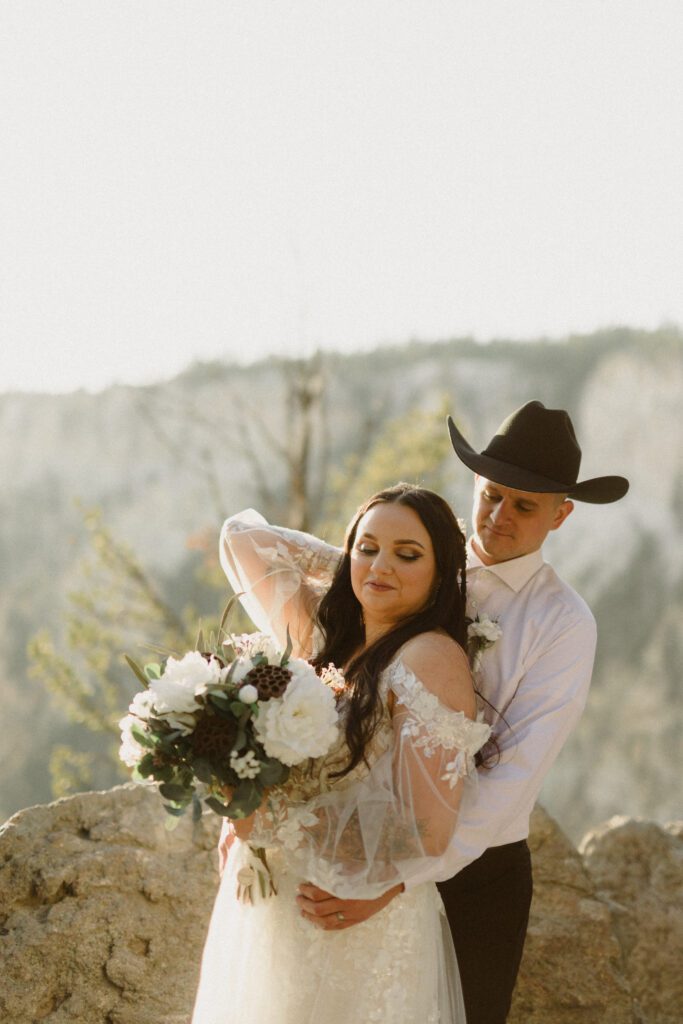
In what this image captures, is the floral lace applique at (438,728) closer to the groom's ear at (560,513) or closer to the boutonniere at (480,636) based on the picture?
the boutonniere at (480,636)

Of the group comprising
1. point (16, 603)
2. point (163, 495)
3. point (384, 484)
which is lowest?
point (16, 603)

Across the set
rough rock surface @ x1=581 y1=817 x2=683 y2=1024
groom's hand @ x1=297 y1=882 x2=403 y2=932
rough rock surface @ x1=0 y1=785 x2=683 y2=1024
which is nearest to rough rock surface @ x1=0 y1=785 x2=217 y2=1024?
rough rock surface @ x1=0 y1=785 x2=683 y2=1024

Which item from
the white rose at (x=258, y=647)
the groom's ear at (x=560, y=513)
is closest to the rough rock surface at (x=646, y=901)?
the groom's ear at (x=560, y=513)

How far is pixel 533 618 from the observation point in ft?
13.4

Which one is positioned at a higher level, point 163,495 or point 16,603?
point 163,495

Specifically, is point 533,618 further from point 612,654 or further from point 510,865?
point 612,654

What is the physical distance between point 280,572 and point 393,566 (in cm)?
70

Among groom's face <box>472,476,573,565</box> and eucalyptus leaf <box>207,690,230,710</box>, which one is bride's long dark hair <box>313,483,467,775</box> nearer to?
groom's face <box>472,476,573,565</box>

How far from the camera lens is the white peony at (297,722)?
10.2ft

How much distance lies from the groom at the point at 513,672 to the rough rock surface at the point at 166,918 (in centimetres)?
138

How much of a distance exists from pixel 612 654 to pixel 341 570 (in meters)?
20.7

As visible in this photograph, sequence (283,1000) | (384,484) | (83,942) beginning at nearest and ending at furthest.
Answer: (283,1000) → (83,942) → (384,484)

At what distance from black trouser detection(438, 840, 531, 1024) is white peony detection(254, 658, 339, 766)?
109 cm

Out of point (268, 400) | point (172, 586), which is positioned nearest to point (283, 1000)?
point (172, 586)
